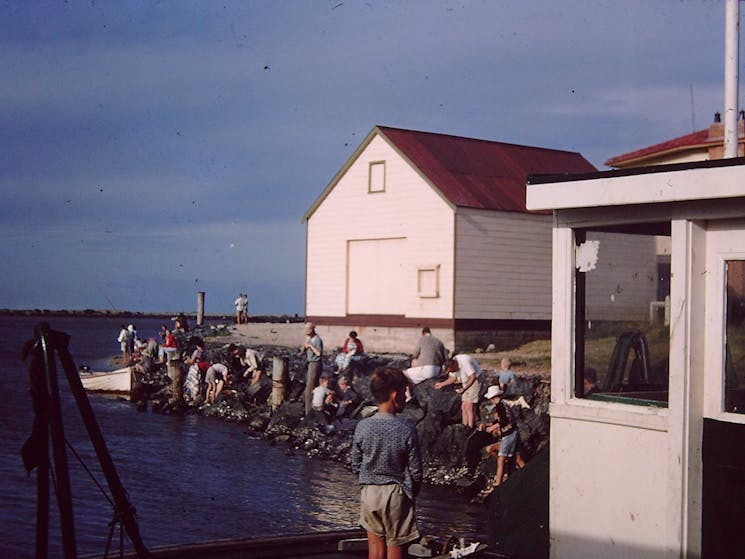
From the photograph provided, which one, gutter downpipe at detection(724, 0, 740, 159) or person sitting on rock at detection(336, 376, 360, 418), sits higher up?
gutter downpipe at detection(724, 0, 740, 159)

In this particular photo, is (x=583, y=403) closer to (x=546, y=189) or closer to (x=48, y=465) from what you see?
(x=546, y=189)

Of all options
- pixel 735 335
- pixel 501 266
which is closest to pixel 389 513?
pixel 735 335

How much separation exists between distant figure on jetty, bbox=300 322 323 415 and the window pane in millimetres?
18693

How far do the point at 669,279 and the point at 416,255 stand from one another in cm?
2672

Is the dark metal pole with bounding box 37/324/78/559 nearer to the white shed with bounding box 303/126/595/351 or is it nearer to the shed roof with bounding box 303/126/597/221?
the white shed with bounding box 303/126/595/351

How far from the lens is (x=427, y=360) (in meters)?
25.2

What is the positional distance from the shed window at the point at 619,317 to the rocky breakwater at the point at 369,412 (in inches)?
509

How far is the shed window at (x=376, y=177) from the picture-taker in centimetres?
3541

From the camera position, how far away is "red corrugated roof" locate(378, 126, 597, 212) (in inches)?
1325

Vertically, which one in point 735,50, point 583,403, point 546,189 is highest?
point 735,50

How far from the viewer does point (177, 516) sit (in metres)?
19.6

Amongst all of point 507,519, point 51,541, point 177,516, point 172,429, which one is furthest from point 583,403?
point 172,429

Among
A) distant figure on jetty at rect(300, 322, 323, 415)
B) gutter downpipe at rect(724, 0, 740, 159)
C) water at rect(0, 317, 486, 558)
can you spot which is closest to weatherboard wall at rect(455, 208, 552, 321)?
distant figure on jetty at rect(300, 322, 323, 415)

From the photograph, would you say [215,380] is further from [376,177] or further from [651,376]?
[651,376]
